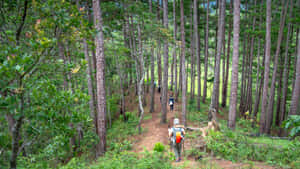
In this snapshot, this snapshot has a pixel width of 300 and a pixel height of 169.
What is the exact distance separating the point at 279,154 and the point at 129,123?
1095 centimetres

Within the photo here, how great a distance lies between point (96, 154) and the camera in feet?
32.1

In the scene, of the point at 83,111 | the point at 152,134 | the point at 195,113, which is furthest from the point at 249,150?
the point at 195,113

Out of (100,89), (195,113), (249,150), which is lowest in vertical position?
(195,113)

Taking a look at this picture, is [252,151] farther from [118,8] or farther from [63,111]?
[118,8]

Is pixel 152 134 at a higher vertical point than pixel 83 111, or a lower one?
lower

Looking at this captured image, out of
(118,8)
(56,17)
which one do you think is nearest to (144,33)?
(118,8)

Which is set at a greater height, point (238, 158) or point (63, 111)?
point (63, 111)

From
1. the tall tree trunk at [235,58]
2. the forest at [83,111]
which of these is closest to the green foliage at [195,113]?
the forest at [83,111]

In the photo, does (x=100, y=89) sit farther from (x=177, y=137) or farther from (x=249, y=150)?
(x=249, y=150)

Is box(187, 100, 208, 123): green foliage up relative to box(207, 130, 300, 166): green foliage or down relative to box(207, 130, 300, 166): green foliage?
down

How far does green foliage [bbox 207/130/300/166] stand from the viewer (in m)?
6.76

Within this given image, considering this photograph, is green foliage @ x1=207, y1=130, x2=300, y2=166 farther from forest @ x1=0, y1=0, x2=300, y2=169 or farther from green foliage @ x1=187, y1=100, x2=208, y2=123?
green foliage @ x1=187, y1=100, x2=208, y2=123

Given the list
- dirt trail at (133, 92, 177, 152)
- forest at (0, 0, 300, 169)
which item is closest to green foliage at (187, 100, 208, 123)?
forest at (0, 0, 300, 169)

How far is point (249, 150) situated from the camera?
24.3 ft
